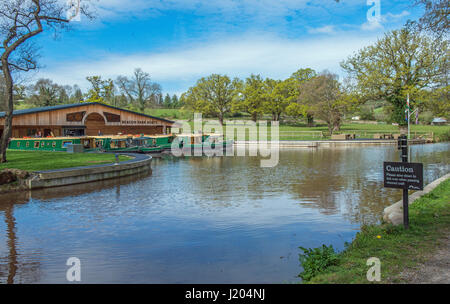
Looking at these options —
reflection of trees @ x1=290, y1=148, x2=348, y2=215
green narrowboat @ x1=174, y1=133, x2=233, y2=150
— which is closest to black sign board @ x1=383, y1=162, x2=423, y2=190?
reflection of trees @ x1=290, y1=148, x2=348, y2=215

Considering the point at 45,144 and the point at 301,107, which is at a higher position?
the point at 301,107

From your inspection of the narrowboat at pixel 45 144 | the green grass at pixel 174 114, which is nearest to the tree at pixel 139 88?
the green grass at pixel 174 114

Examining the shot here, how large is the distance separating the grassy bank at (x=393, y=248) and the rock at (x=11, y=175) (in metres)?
14.1

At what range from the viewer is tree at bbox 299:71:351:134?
54750 mm

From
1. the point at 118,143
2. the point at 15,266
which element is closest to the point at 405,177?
the point at 15,266

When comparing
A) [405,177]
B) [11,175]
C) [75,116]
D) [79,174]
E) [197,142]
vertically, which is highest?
[75,116]

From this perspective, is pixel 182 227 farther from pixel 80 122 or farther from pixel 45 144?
pixel 80 122

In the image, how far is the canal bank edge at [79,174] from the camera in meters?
15.7

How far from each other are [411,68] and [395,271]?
4822 cm

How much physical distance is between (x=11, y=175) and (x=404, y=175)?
1520 centimetres

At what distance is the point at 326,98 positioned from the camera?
56.3 meters

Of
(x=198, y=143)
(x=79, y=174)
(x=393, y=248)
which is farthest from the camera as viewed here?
(x=198, y=143)

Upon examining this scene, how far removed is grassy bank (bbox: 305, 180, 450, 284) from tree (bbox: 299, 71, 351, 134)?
1818 inches
